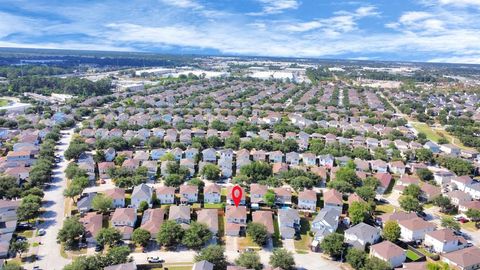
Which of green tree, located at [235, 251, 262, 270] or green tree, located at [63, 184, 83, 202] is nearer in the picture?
green tree, located at [235, 251, 262, 270]

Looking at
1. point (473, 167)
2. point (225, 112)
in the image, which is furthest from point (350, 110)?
point (473, 167)

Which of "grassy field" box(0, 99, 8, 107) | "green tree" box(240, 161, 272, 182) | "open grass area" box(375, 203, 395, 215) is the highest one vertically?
"grassy field" box(0, 99, 8, 107)

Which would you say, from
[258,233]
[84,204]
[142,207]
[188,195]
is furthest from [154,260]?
[84,204]

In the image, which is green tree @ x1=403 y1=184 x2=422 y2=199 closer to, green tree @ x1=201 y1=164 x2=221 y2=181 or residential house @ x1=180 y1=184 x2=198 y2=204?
green tree @ x1=201 y1=164 x2=221 y2=181

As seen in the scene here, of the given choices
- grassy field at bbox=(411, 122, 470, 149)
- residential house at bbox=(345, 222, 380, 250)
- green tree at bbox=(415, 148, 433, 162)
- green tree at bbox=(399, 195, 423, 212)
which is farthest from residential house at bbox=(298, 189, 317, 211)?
grassy field at bbox=(411, 122, 470, 149)

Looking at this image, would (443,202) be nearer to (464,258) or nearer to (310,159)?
(464,258)

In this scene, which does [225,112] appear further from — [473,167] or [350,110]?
[473,167]

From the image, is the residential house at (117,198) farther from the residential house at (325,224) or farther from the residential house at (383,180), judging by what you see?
the residential house at (383,180)

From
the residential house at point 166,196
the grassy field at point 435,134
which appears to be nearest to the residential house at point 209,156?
the residential house at point 166,196
